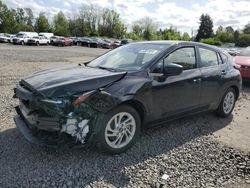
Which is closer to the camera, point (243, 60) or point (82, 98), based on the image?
point (82, 98)

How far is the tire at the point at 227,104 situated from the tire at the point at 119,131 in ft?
8.03

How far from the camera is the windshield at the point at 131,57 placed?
13.9 feet

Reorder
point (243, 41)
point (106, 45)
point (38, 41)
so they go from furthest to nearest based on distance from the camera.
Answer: point (243, 41)
point (106, 45)
point (38, 41)

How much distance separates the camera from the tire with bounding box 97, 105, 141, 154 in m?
3.56

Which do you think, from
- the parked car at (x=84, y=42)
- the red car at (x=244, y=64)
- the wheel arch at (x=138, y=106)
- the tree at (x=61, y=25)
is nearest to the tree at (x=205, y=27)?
the tree at (x=61, y=25)

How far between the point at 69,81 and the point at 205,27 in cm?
9066

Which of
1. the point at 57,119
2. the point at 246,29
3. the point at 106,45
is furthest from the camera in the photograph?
the point at 246,29

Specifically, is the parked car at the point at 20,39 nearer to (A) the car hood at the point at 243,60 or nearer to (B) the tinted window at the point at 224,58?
(A) the car hood at the point at 243,60

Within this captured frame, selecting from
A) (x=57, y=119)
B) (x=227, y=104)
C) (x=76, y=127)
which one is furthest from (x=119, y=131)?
(x=227, y=104)

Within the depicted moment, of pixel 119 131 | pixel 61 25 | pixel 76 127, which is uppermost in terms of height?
pixel 61 25

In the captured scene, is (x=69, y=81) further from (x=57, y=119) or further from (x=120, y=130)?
(x=120, y=130)

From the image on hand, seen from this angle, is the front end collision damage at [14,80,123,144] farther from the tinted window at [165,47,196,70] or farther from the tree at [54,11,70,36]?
the tree at [54,11,70,36]

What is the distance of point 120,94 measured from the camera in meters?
3.60

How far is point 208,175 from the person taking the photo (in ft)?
11.3
